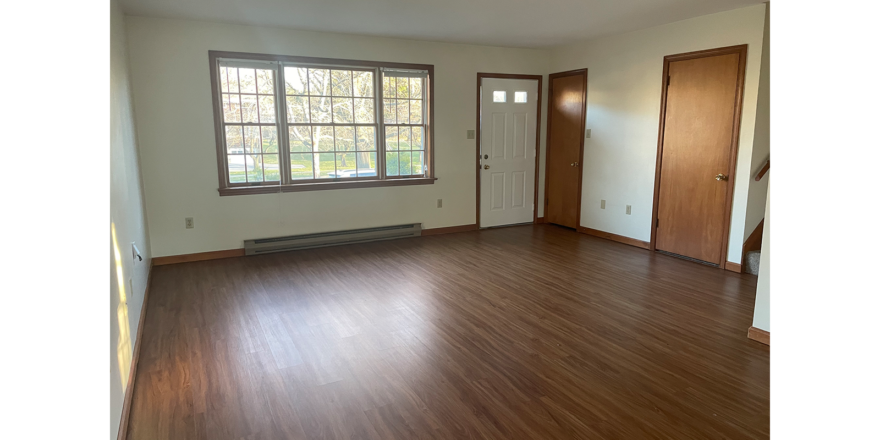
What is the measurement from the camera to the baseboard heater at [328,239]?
5090 millimetres

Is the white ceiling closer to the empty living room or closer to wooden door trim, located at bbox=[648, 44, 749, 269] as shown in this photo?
the empty living room

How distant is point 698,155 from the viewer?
4699 mm

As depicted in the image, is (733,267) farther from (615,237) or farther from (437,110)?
(437,110)

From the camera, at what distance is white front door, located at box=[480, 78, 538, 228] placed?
20.3 ft

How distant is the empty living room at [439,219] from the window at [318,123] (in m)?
0.02

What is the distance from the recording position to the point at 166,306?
3.61 m

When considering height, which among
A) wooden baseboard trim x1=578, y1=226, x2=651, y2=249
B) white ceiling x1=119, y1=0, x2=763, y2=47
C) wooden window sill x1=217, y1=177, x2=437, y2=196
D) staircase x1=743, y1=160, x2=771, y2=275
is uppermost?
white ceiling x1=119, y1=0, x2=763, y2=47

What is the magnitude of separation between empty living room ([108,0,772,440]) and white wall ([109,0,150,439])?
0.04 metres

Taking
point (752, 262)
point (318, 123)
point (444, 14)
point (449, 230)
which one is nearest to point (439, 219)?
point (449, 230)

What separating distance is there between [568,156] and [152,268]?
190 inches

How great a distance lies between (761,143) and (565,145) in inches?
92.1

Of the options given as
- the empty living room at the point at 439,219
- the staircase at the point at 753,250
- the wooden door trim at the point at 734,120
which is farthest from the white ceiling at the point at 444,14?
the staircase at the point at 753,250

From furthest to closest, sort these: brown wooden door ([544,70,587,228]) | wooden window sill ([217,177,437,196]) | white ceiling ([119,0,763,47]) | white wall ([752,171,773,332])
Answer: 1. brown wooden door ([544,70,587,228])
2. wooden window sill ([217,177,437,196])
3. white ceiling ([119,0,763,47])
4. white wall ([752,171,773,332])

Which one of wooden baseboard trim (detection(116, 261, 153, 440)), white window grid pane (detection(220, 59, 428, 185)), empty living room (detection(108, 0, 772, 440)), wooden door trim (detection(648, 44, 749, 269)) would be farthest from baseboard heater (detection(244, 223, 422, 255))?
wooden door trim (detection(648, 44, 749, 269))
